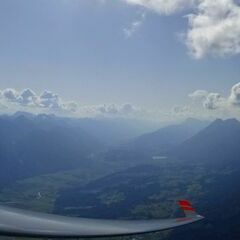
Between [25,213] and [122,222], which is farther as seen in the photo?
[122,222]

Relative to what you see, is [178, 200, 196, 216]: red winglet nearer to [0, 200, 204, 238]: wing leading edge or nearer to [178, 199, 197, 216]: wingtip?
[178, 199, 197, 216]: wingtip

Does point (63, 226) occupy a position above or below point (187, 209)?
below

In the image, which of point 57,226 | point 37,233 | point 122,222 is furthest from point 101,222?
point 37,233

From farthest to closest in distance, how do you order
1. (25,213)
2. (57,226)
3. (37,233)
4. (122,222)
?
(122,222)
(25,213)
(57,226)
(37,233)

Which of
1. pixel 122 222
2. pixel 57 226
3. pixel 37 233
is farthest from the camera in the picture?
pixel 122 222

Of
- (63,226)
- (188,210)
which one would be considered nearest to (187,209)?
(188,210)

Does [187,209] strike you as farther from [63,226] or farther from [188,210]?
[63,226]

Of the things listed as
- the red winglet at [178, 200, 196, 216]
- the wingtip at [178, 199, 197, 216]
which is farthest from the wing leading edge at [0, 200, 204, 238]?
the red winglet at [178, 200, 196, 216]

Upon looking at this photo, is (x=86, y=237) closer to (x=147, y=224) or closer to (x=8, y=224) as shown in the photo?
(x=8, y=224)
